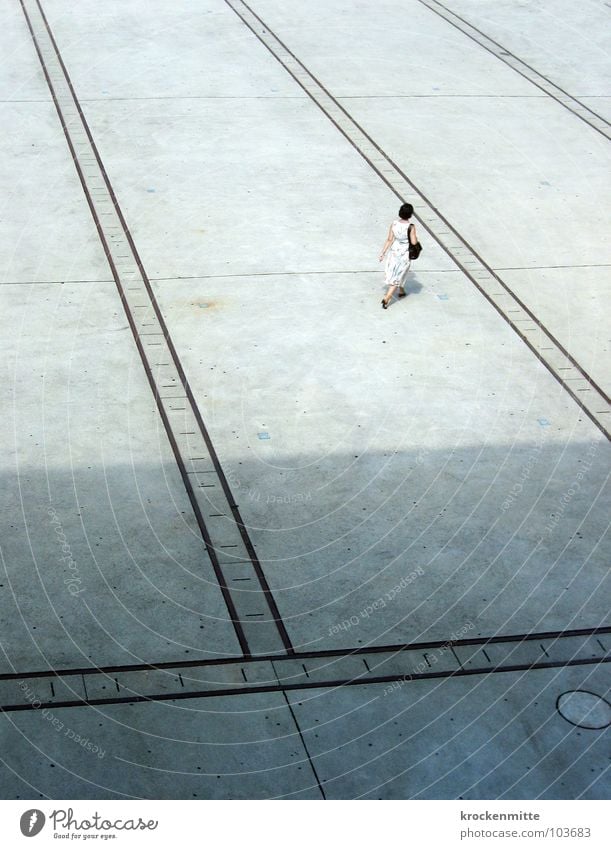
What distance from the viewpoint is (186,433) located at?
10.5 metres

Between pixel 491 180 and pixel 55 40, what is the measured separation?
28.3ft

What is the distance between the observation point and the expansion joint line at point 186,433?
28.3 ft

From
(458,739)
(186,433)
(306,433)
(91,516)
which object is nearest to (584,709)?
(458,739)

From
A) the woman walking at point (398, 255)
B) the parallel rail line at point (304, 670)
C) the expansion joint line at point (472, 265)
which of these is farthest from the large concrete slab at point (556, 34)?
the parallel rail line at point (304, 670)

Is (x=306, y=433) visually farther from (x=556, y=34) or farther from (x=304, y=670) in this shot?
(x=556, y=34)

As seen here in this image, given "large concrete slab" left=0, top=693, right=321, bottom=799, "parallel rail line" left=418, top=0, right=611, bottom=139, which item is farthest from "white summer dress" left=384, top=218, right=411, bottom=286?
"parallel rail line" left=418, top=0, right=611, bottom=139

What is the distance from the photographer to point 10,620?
8.38 m

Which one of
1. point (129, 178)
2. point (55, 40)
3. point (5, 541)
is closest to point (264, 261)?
point (129, 178)

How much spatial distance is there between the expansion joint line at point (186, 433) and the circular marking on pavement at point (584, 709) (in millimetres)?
1890

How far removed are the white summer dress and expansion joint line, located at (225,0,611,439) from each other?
112 cm

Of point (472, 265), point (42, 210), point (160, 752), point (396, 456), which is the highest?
point (160, 752)

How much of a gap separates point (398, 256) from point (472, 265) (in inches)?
62.3

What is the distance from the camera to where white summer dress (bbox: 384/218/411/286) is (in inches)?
499

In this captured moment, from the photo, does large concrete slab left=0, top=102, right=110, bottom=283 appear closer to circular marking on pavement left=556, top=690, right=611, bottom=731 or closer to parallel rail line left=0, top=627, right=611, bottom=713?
parallel rail line left=0, top=627, right=611, bottom=713
